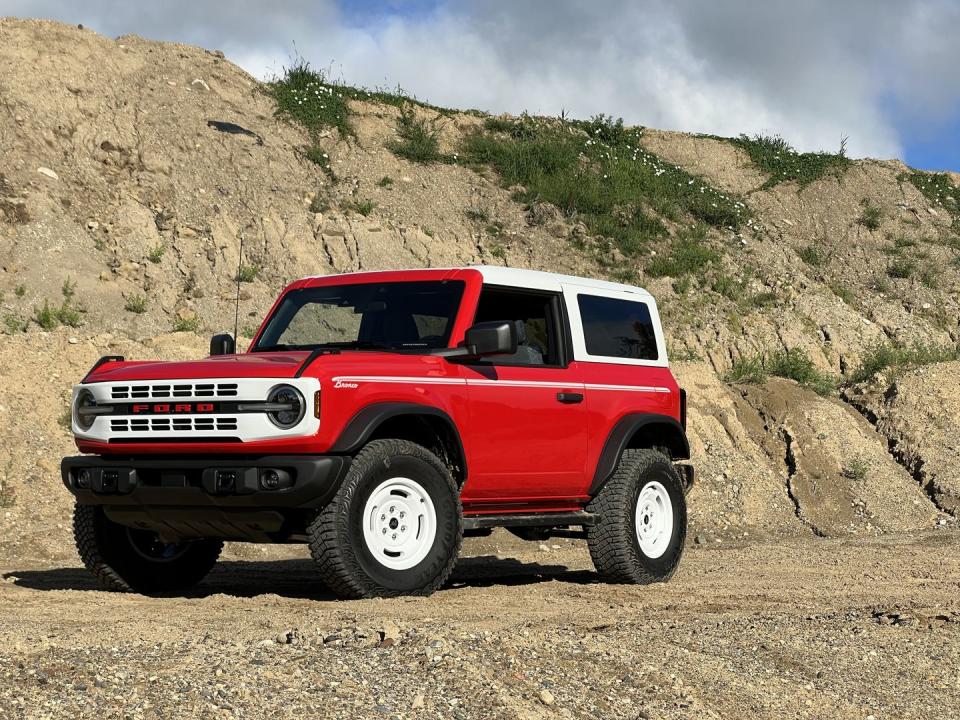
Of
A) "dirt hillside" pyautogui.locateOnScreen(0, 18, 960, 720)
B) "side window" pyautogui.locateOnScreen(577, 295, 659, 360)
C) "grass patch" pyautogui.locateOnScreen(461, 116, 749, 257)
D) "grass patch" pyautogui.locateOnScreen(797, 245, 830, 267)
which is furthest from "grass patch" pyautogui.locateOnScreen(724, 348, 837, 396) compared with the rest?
"side window" pyautogui.locateOnScreen(577, 295, 659, 360)

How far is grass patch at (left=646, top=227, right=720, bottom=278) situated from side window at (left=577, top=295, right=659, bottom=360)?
18386 mm

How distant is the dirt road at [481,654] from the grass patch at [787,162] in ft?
93.4

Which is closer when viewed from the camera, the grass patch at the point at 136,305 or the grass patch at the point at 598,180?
the grass patch at the point at 136,305

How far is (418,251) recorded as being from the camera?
27.3 metres

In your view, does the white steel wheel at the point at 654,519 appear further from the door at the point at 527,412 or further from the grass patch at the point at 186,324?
the grass patch at the point at 186,324

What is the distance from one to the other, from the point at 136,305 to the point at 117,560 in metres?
12.9

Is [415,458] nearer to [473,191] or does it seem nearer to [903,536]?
[903,536]

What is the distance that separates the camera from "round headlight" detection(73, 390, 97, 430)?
8500mm

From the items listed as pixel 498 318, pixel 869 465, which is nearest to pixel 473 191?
pixel 869 465

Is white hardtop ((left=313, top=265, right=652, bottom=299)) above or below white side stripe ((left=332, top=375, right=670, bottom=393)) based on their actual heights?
above

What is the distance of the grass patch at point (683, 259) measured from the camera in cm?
2911

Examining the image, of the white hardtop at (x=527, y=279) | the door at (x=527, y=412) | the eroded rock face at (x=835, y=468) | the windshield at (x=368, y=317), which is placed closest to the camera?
the door at (x=527, y=412)

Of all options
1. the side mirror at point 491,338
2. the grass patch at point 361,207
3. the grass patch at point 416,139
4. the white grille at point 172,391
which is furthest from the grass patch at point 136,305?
the side mirror at point 491,338

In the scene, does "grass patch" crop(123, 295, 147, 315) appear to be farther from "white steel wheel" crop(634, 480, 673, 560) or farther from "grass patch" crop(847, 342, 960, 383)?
"white steel wheel" crop(634, 480, 673, 560)
